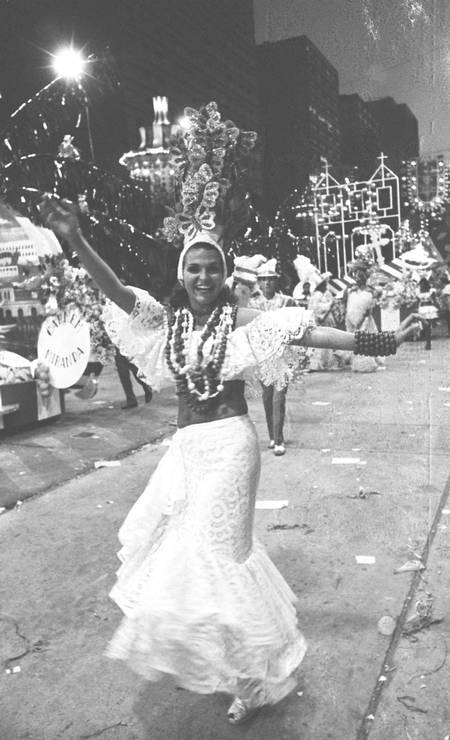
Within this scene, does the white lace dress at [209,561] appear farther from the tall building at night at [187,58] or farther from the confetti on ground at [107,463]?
the tall building at night at [187,58]

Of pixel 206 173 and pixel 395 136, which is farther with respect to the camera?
pixel 395 136

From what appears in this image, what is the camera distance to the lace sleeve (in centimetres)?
257

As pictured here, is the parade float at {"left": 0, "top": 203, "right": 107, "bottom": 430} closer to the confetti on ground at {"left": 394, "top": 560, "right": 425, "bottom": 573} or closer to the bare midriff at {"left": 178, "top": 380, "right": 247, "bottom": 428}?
the confetti on ground at {"left": 394, "top": 560, "right": 425, "bottom": 573}

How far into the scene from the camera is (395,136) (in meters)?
20.1

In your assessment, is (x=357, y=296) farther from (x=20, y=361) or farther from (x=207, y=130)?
(x=207, y=130)

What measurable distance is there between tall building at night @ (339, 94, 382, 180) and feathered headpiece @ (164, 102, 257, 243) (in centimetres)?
1710

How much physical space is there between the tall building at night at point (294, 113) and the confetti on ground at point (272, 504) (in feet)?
47.0

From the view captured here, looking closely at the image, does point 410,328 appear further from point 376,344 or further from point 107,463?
point 107,463

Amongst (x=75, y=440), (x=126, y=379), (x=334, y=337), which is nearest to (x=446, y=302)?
(x=126, y=379)

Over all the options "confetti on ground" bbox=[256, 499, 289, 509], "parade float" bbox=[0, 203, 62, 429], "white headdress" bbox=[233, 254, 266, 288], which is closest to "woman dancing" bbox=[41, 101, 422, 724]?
"confetti on ground" bbox=[256, 499, 289, 509]

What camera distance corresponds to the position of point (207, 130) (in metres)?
2.92

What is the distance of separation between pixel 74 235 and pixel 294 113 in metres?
18.5

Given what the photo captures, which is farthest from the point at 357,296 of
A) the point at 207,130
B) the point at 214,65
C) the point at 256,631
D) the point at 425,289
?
the point at 214,65

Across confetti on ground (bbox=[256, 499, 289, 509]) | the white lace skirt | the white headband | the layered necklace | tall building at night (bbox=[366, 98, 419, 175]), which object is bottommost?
confetti on ground (bbox=[256, 499, 289, 509])
